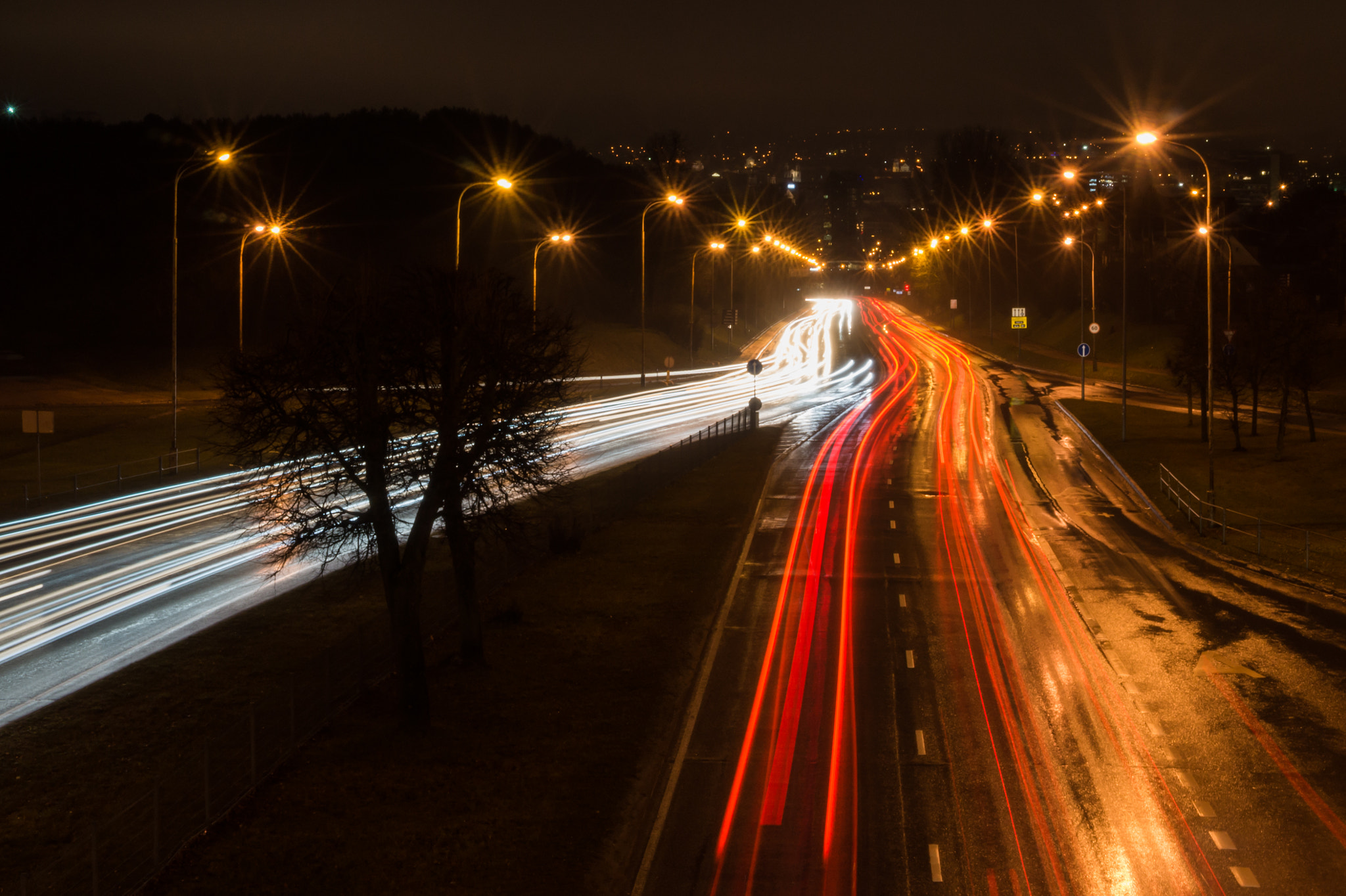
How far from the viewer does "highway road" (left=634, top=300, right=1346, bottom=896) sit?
35.5 feet

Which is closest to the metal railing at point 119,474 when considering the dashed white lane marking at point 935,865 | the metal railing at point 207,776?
the metal railing at point 207,776

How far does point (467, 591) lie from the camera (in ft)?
53.0

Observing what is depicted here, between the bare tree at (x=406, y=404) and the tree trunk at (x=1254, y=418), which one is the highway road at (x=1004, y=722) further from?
the tree trunk at (x=1254, y=418)

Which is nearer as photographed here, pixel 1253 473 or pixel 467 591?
pixel 467 591

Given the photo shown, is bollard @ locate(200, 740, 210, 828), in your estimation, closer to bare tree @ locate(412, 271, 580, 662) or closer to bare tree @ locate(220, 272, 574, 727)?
bare tree @ locate(220, 272, 574, 727)

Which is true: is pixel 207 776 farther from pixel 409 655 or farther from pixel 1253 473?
pixel 1253 473

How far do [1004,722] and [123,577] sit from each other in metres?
16.4

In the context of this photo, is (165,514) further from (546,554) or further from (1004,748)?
(1004,748)

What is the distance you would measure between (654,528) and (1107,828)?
16657mm

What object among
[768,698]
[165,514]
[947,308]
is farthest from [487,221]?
[768,698]

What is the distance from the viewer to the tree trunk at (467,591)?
1588 centimetres

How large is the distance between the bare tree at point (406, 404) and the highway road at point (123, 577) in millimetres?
1300

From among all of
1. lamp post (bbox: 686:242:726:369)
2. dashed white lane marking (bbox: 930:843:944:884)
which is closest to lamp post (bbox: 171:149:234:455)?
dashed white lane marking (bbox: 930:843:944:884)

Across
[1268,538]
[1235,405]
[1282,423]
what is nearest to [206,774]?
[1268,538]
